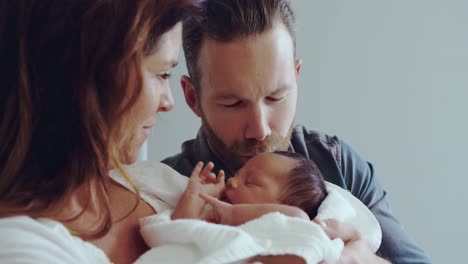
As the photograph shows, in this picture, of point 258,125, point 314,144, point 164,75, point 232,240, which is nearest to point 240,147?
point 258,125

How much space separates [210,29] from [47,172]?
0.72m

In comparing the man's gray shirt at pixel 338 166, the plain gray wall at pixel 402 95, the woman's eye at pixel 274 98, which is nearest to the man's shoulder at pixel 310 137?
the man's gray shirt at pixel 338 166

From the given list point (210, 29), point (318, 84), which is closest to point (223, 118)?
point (210, 29)

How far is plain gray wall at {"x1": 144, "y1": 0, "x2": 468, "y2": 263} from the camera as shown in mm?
2611

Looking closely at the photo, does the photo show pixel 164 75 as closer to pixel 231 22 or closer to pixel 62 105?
pixel 62 105

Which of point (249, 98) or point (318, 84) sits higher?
point (249, 98)

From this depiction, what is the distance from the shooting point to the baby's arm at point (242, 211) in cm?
118

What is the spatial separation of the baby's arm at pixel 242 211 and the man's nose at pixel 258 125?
0.34 metres

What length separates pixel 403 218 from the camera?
269 centimetres

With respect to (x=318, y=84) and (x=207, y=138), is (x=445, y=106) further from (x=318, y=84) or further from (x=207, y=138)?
(x=207, y=138)

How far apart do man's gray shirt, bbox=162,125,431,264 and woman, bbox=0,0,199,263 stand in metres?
0.64

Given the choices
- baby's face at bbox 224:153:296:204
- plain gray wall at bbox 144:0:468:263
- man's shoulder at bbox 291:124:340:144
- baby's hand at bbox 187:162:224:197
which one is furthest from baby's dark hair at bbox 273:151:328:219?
plain gray wall at bbox 144:0:468:263

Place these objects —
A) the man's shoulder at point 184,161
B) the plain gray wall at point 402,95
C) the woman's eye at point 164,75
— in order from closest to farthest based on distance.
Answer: the woman's eye at point 164,75, the man's shoulder at point 184,161, the plain gray wall at point 402,95

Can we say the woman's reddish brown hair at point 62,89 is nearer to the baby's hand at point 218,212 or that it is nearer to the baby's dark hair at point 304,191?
the baby's hand at point 218,212
